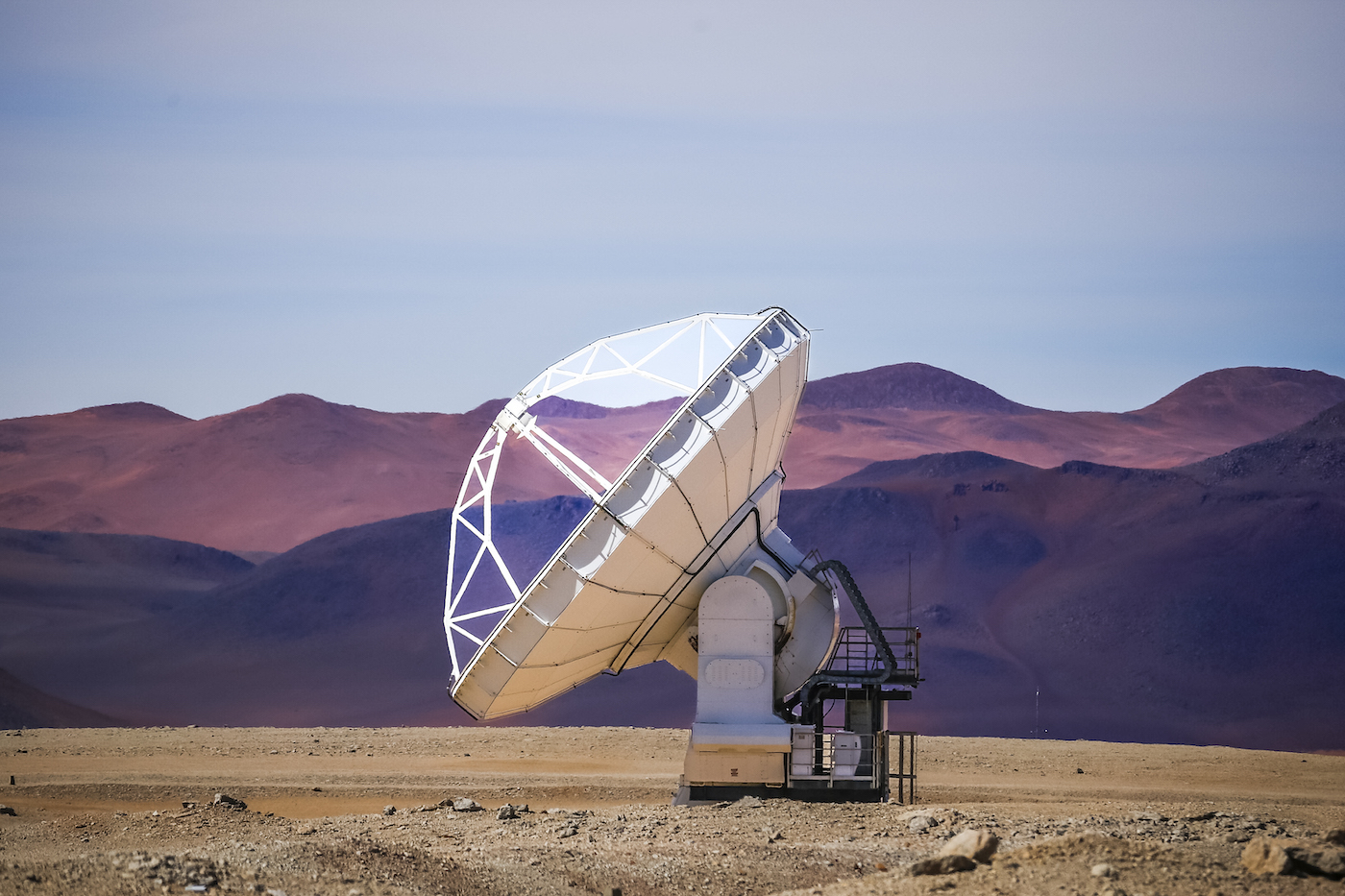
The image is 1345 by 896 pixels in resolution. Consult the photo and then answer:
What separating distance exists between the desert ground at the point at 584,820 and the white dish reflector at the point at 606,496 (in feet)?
9.93

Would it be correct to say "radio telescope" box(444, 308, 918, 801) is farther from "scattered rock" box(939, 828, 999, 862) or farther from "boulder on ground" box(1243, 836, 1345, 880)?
"boulder on ground" box(1243, 836, 1345, 880)

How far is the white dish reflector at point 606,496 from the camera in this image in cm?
2202

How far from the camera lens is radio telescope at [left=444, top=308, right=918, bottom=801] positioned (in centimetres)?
2222

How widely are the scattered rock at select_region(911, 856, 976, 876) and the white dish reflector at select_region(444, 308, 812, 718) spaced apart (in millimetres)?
7514

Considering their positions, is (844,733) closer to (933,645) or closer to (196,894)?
(196,894)

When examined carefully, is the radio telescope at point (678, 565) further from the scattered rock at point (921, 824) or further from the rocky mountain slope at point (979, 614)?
the rocky mountain slope at point (979, 614)

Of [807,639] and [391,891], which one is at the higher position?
[807,639]

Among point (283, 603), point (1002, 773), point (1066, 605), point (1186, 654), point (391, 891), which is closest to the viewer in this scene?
point (391, 891)

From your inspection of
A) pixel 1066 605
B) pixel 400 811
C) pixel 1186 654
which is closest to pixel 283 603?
pixel 1066 605

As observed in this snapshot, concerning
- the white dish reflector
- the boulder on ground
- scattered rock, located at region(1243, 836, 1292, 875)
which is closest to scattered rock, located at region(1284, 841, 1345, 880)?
the boulder on ground

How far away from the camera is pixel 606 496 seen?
2178 cm

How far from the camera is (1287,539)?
92.5m

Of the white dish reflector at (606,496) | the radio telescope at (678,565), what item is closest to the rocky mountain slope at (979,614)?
the radio telescope at (678,565)

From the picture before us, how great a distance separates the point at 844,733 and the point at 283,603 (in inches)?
3338
